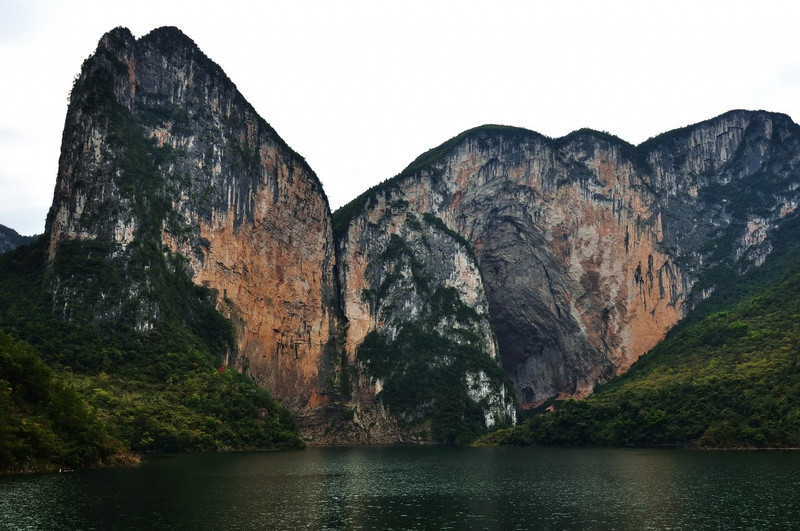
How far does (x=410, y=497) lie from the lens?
4384 centimetres

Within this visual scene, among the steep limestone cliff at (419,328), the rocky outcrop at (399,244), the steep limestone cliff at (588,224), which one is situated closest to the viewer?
the rocky outcrop at (399,244)

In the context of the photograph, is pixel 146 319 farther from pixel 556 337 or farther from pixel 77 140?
pixel 556 337

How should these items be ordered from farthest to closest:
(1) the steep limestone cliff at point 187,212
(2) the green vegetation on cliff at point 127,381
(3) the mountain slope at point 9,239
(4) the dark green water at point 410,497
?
1. (3) the mountain slope at point 9,239
2. (1) the steep limestone cliff at point 187,212
3. (2) the green vegetation on cliff at point 127,381
4. (4) the dark green water at point 410,497

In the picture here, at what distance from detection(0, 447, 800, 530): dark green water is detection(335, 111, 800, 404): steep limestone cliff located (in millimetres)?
76397

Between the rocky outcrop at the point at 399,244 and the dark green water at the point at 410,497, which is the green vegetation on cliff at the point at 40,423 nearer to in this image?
the dark green water at the point at 410,497

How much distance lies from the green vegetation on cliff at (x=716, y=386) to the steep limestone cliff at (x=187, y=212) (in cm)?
3732

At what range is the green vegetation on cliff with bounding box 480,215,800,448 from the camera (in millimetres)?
80375

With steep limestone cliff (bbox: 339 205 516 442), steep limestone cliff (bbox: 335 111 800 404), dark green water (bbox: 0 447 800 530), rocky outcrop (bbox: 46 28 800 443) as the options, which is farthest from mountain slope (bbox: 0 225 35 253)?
dark green water (bbox: 0 447 800 530)

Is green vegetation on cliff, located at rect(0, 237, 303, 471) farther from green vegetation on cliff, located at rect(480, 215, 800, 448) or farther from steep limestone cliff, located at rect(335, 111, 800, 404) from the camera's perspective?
steep limestone cliff, located at rect(335, 111, 800, 404)

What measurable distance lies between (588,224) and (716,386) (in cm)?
5669

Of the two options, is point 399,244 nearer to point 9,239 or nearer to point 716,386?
point 716,386

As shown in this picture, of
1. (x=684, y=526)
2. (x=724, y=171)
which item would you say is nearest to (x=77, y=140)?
(x=684, y=526)

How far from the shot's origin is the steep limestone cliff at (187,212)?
312ft

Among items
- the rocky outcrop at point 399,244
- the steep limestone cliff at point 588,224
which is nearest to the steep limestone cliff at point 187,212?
the rocky outcrop at point 399,244
